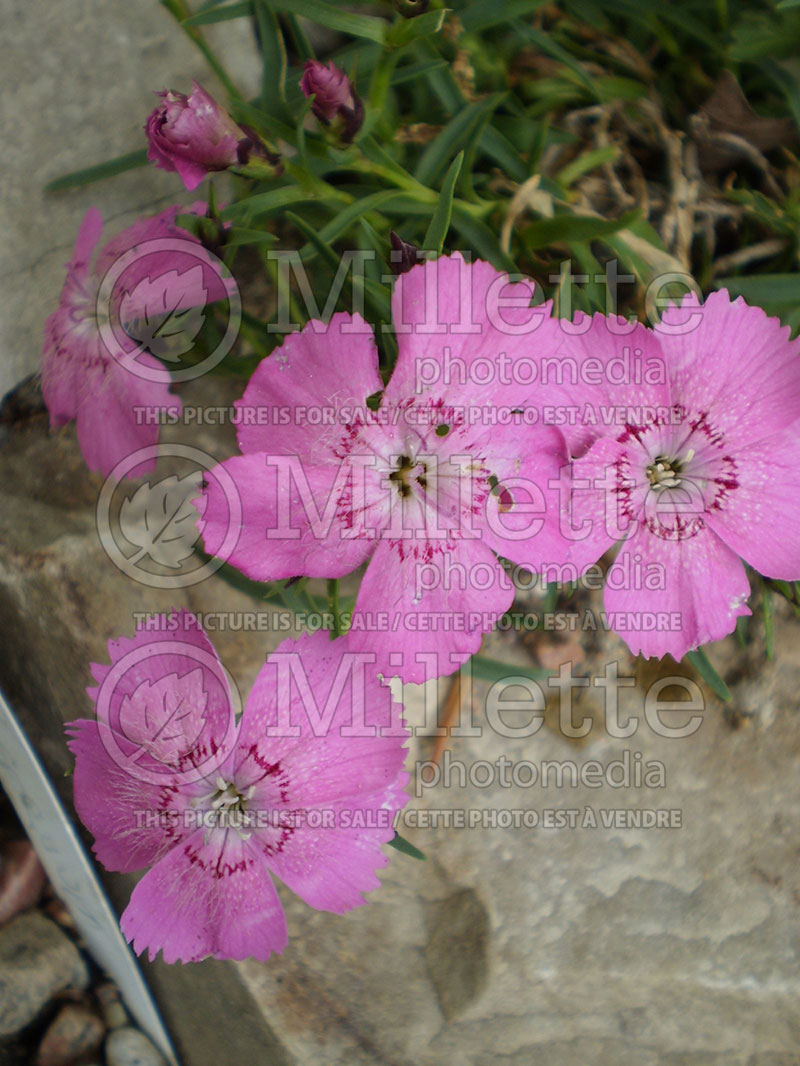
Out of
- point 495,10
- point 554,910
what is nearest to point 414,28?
point 495,10

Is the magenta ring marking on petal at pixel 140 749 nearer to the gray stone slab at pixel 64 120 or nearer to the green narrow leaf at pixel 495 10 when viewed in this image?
the gray stone slab at pixel 64 120

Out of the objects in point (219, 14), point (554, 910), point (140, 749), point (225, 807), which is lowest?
point (554, 910)

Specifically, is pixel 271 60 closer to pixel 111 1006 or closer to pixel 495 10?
pixel 495 10

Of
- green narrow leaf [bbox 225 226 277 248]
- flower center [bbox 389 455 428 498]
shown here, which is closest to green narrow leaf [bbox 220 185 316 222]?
green narrow leaf [bbox 225 226 277 248]

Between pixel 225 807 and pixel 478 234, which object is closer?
pixel 225 807

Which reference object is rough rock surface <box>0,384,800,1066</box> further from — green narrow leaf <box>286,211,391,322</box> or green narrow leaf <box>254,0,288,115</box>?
green narrow leaf <box>254,0,288,115</box>

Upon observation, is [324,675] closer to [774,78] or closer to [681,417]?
[681,417]
